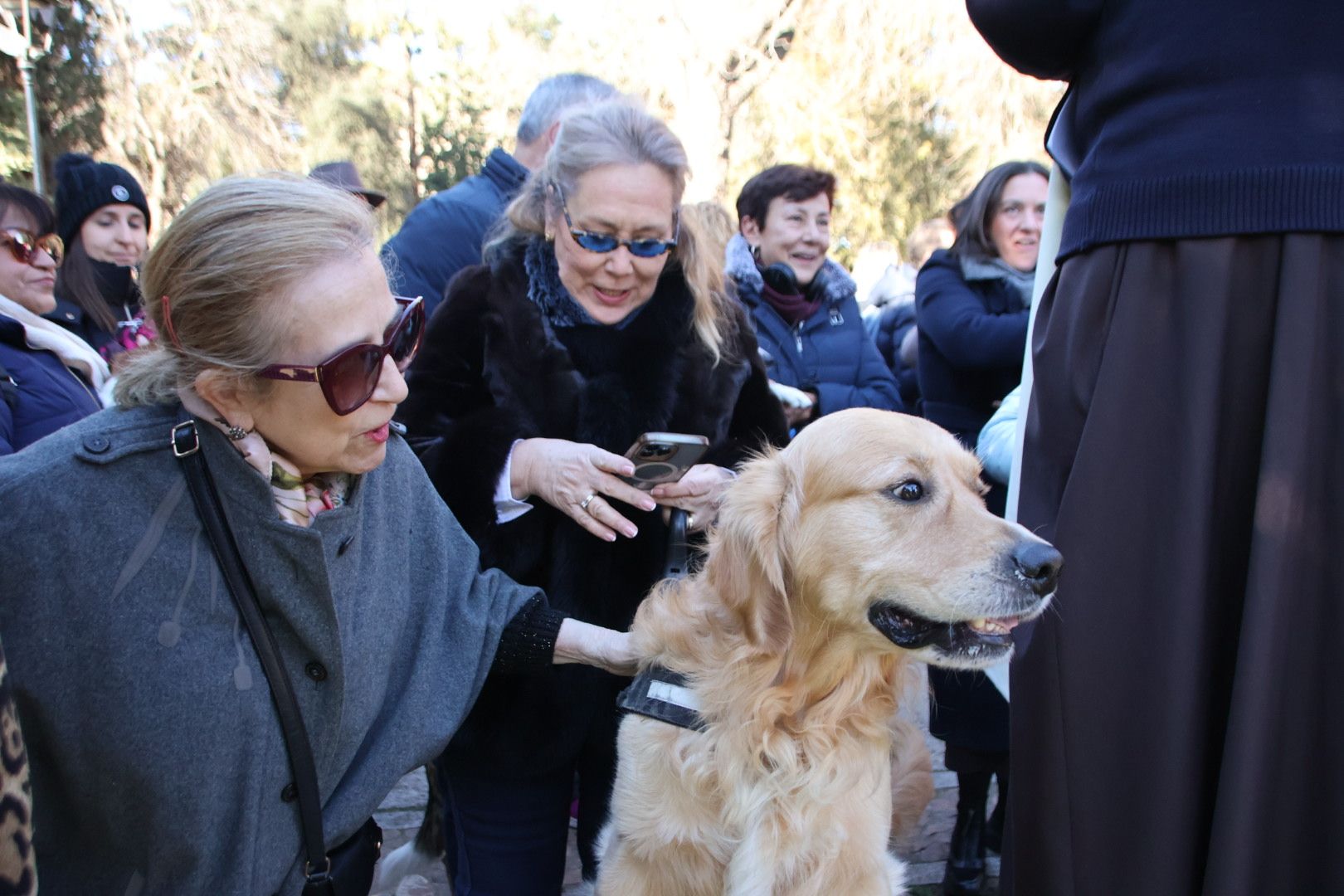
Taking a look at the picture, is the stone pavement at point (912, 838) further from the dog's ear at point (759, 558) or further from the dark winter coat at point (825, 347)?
the dark winter coat at point (825, 347)

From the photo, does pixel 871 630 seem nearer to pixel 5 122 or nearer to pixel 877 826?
pixel 877 826

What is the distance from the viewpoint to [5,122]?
15625 mm

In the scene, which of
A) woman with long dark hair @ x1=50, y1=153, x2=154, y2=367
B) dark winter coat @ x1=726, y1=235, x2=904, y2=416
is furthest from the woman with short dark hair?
woman with long dark hair @ x1=50, y1=153, x2=154, y2=367

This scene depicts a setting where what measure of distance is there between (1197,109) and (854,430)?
3.01 feet

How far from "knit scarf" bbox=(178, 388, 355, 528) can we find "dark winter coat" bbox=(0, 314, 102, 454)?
4.63 ft

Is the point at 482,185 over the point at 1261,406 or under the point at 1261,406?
over

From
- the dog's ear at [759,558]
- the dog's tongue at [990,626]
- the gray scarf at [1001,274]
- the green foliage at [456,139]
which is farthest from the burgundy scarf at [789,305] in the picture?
the green foliage at [456,139]

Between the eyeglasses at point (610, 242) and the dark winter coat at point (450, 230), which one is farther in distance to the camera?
the dark winter coat at point (450, 230)

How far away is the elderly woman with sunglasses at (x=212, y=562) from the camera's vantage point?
1.56 m

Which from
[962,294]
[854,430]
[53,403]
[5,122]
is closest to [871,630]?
[854,430]

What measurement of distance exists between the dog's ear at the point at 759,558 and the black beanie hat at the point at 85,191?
12.4 ft

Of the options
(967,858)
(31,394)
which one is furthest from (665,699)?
(31,394)

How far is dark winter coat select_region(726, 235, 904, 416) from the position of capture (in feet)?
14.1

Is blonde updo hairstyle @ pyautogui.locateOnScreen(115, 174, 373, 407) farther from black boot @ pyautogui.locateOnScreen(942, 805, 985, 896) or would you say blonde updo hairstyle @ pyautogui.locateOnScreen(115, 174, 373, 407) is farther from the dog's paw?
black boot @ pyautogui.locateOnScreen(942, 805, 985, 896)
